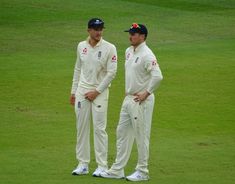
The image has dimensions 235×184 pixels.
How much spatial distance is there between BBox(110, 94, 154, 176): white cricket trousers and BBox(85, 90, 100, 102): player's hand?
1.48 feet

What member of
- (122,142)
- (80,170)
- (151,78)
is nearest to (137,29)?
(151,78)

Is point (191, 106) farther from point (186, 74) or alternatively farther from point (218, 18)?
point (218, 18)

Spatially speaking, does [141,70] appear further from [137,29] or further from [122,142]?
[122,142]

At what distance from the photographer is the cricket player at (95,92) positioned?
39.9 ft

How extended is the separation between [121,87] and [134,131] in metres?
7.97

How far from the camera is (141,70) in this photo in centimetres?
1185

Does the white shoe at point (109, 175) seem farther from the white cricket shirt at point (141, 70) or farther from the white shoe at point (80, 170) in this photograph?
the white cricket shirt at point (141, 70)

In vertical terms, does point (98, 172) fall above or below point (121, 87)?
above

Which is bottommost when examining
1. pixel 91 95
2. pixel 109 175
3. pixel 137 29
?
pixel 109 175

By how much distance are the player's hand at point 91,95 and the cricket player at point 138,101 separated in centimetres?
46

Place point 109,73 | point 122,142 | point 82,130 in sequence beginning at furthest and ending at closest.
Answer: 1. point 82,130
2. point 109,73
3. point 122,142

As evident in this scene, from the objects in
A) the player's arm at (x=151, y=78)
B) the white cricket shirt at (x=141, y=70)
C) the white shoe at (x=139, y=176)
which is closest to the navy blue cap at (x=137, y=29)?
the white cricket shirt at (x=141, y=70)

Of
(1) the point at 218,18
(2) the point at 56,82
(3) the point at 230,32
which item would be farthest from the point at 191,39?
(2) the point at 56,82

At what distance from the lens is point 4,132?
603 inches
